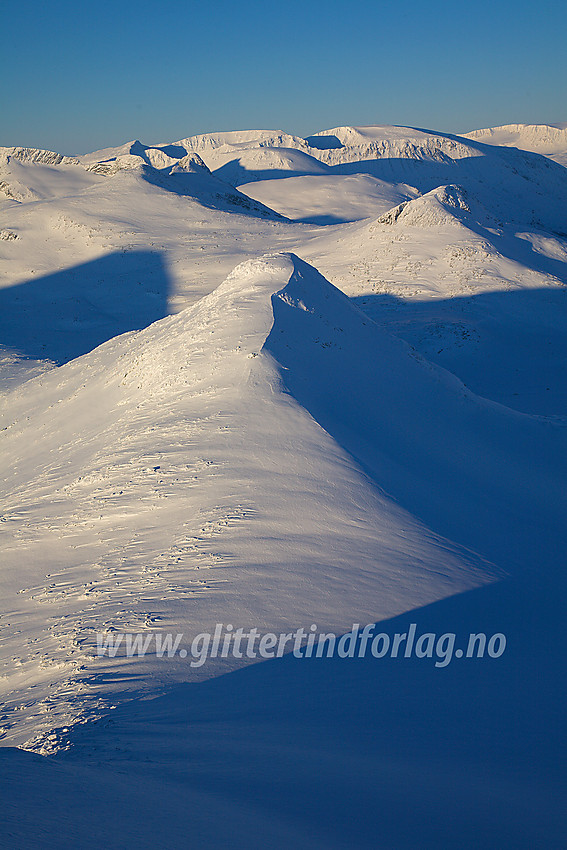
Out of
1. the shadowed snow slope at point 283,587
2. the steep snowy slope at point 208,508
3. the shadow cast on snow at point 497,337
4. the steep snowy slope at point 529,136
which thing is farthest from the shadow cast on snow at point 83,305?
the steep snowy slope at point 529,136

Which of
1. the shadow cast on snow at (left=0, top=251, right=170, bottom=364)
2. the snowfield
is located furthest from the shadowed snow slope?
the shadow cast on snow at (left=0, top=251, right=170, bottom=364)

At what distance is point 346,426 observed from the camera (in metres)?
8.20

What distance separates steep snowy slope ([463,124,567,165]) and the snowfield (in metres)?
147

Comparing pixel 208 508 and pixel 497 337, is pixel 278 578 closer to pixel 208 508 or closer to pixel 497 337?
pixel 208 508

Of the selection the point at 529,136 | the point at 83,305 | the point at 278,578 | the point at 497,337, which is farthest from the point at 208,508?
the point at 529,136

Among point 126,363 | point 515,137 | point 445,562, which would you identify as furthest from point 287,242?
point 515,137

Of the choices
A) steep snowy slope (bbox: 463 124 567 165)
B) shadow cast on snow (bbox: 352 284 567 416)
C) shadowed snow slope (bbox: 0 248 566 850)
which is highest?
steep snowy slope (bbox: 463 124 567 165)

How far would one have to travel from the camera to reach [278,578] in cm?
507

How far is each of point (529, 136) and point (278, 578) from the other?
17695 centimetres

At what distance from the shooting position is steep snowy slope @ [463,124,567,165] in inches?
5562

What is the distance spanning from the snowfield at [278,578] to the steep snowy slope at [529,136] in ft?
482

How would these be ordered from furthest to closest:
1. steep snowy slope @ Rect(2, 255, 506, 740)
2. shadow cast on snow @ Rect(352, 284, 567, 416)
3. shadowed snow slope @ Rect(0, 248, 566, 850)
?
shadow cast on snow @ Rect(352, 284, 567, 416), steep snowy slope @ Rect(2, 255, 506, 740), shadowed snow slope @ Rect(0, 248, 566, 850)

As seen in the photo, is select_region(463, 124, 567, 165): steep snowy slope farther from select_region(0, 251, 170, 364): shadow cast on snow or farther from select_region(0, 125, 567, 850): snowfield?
select_region(0, 125, 567, 850): snowfield

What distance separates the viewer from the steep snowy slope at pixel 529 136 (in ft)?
464
